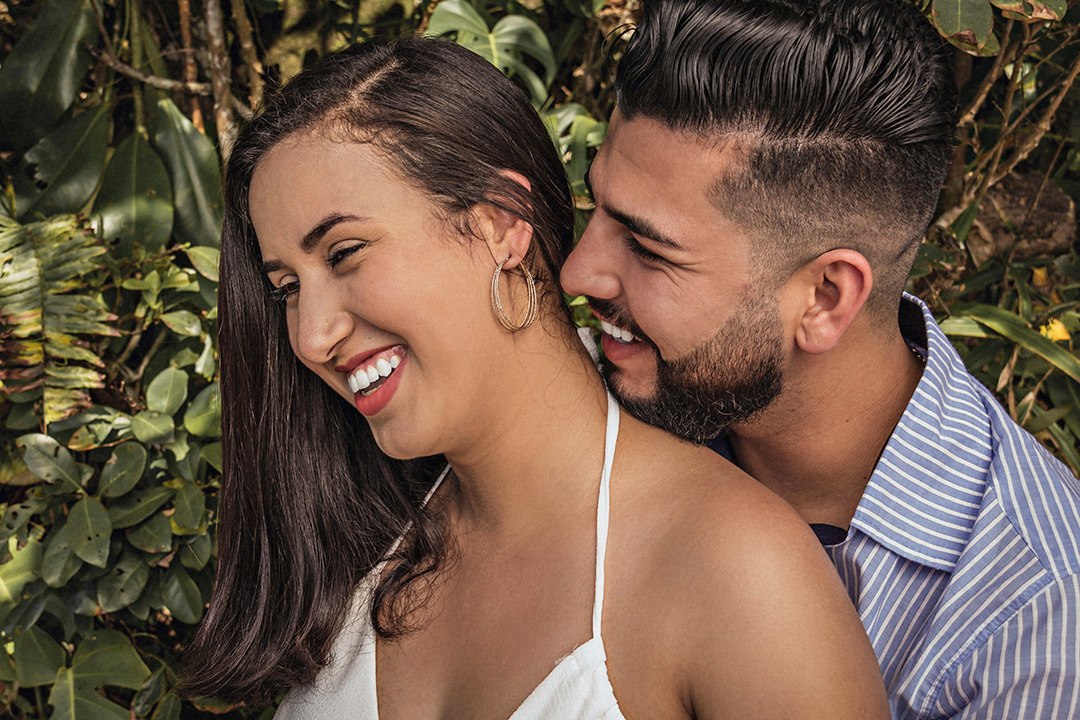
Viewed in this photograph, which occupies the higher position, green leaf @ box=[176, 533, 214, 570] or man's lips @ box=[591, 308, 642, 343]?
man's lips @ box=[591, 308, 642, 343]

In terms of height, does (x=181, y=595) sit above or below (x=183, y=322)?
below

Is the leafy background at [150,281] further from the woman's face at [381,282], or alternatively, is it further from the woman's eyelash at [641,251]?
the woman's face at [381,282]

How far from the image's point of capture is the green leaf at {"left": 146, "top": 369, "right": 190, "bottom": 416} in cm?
200

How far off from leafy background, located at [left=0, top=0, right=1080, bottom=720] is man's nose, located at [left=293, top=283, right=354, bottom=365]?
90 centimetres

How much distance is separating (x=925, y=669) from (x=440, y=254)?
0.88m

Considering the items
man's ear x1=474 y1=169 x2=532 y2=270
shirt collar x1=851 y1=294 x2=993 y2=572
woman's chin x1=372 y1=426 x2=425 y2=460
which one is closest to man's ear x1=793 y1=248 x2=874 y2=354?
shirt collar x1=851 y1=294 x2=993 y2=572

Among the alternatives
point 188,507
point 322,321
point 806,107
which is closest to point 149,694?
point 188,507

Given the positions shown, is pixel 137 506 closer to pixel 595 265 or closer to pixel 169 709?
pixel 169 709

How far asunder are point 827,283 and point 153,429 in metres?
1.49

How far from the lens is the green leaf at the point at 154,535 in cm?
196

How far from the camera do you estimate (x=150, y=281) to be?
2.06 meters

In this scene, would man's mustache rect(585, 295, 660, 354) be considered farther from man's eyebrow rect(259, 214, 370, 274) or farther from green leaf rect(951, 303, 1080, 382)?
green leaf rect(951, 303, 1080, 382)

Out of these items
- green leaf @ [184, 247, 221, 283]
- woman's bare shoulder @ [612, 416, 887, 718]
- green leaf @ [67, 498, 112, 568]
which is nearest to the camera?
woman's bare shoulder @ [612, 416, 887, 718]

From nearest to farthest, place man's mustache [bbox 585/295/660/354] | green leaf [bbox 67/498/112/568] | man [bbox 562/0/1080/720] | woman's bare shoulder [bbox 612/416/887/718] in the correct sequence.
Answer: woman's bare shoulder [bbox 612/416/887/718]
man [bbox 562/0/1080/720]
man's mustache [bbox 585/295/660/354]
green leaf [bbox 67/498/112/568]
